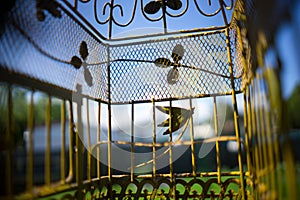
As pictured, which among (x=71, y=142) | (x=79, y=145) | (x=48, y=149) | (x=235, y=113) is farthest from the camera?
(x=235, y=113)

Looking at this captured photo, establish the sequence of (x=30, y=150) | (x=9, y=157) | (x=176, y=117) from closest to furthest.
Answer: (x=9, y=157) → (x=30, y=150) → (x=176, y=117)

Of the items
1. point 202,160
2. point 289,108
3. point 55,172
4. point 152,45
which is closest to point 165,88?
point 152,45

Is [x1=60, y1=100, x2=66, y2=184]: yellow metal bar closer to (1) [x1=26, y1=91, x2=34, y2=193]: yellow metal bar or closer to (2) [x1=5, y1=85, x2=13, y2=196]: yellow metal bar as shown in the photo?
(1) [x1=26, y1=91, x2=34, y2=193]: yellow metal bar

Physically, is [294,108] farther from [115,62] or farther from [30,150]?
[115,62]

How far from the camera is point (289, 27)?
71 centimetres

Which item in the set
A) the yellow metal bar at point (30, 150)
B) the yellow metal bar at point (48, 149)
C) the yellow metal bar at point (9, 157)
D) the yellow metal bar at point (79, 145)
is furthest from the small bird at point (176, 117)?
the yellow metal bar at point (9, 157)

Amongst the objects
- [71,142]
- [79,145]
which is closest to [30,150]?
[71,142]

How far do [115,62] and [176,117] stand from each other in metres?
0.70

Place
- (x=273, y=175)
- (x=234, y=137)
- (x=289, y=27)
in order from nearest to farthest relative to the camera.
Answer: (x=289, y=27)
(x=273, y=175)
(x=234, y=137)

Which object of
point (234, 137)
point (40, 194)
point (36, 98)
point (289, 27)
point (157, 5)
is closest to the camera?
point (289, 27)

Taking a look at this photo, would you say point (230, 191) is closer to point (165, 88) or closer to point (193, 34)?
point (165, 88)

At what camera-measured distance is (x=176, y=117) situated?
2439 mm

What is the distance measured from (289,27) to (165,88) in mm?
1815

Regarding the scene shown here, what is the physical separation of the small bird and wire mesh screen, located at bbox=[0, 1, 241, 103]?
0.11 metres
